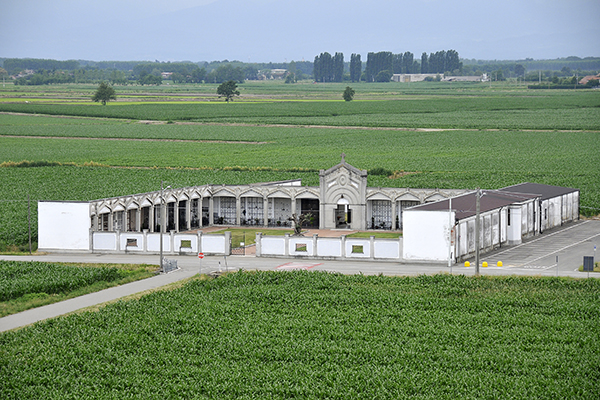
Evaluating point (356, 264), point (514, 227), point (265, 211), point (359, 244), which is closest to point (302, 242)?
point (359, 244)

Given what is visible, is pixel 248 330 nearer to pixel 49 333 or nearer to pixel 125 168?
pixel 49 333

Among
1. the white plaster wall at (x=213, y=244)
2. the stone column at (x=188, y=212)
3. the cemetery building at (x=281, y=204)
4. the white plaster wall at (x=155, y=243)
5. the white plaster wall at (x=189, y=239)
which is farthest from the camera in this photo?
the stone column at (x=188, y=212)

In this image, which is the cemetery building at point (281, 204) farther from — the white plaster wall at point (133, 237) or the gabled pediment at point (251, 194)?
the white plaster wall at point (133, 237)

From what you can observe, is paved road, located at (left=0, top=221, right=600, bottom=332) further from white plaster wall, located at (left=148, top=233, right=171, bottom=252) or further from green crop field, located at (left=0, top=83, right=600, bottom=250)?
green crop field, located at (left=0, top=83, right=600, bottom=250)

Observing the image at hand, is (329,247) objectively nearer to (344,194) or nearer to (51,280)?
(344,194)

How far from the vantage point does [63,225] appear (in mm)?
62938

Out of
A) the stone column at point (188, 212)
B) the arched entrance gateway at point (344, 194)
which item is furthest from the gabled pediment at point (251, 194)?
the arched entrance gateway at point (344, 194)

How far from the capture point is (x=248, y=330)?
39.8 meters

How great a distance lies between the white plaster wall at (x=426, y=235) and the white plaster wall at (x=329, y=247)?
4.77 meters

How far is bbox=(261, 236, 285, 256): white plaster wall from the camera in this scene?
60.1m

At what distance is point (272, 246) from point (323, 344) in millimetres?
23030

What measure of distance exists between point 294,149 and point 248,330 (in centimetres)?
9825

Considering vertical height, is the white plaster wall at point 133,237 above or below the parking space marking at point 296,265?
above

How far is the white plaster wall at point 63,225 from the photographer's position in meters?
62.6
